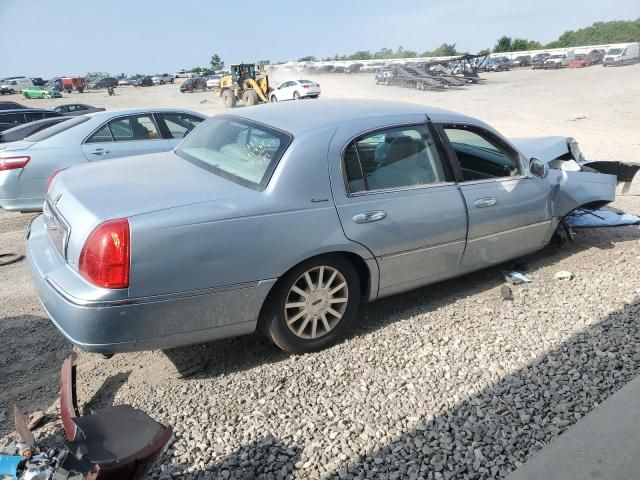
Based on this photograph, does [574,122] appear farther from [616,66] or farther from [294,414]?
[616,66]

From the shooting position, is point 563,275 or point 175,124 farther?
point 175,124

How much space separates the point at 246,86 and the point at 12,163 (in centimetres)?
2635

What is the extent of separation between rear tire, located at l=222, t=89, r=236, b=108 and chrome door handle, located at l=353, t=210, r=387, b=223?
30.0m

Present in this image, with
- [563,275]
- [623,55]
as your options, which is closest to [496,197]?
[563,275]

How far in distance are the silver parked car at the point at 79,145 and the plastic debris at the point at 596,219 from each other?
5.20 meters

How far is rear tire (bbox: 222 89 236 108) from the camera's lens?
31578 millimetres

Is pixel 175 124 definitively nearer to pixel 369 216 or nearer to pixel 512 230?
pixel 369 216

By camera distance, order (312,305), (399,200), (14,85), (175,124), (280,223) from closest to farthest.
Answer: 1. (280,223)
2. (312,305)
3. (399,200)
4. (175,124)
5. (14,85)

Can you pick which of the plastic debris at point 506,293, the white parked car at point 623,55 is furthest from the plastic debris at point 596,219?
the white parked car at point 623,55

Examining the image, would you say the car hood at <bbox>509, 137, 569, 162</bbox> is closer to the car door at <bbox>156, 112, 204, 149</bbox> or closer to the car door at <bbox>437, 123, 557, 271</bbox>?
the car door at <bbox>437, 123, 557, 271</bbox>

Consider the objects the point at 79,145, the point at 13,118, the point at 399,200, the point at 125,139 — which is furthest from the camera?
the point at 13,118

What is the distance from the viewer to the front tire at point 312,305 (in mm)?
3084

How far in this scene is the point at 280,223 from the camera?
116 inches

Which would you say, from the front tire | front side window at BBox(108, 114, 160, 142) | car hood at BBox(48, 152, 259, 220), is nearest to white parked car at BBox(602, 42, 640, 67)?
front side window at BBox(108, 114, 160, 142)
